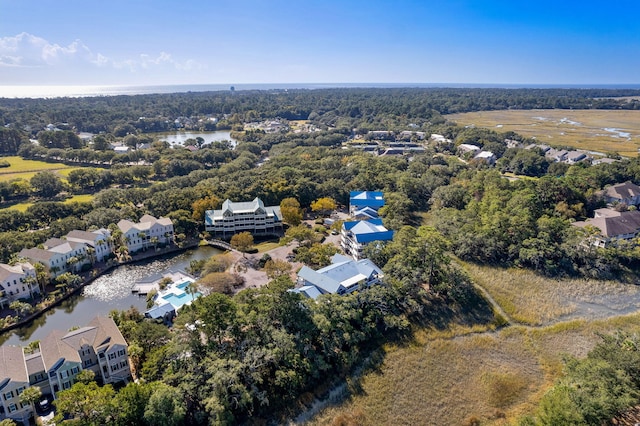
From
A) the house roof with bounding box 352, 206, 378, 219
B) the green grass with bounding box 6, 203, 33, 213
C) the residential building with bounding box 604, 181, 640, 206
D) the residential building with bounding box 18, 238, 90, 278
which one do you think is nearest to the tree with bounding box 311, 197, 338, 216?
the house roof with bounding box 352, 206, 378, 219

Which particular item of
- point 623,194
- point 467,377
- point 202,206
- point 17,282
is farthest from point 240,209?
point 623,194

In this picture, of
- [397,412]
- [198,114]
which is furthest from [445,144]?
[198,114]

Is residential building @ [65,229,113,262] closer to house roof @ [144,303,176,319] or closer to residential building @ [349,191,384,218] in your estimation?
house roof @ [144,303,176,319]

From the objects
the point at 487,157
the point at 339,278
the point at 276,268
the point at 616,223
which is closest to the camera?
the point at 339,278

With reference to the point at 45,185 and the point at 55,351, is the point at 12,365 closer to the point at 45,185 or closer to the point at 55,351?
the point at 55,351

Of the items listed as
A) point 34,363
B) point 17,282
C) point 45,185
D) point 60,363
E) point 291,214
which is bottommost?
point 17,282

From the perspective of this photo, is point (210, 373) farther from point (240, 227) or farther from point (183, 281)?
point (240, 227)
